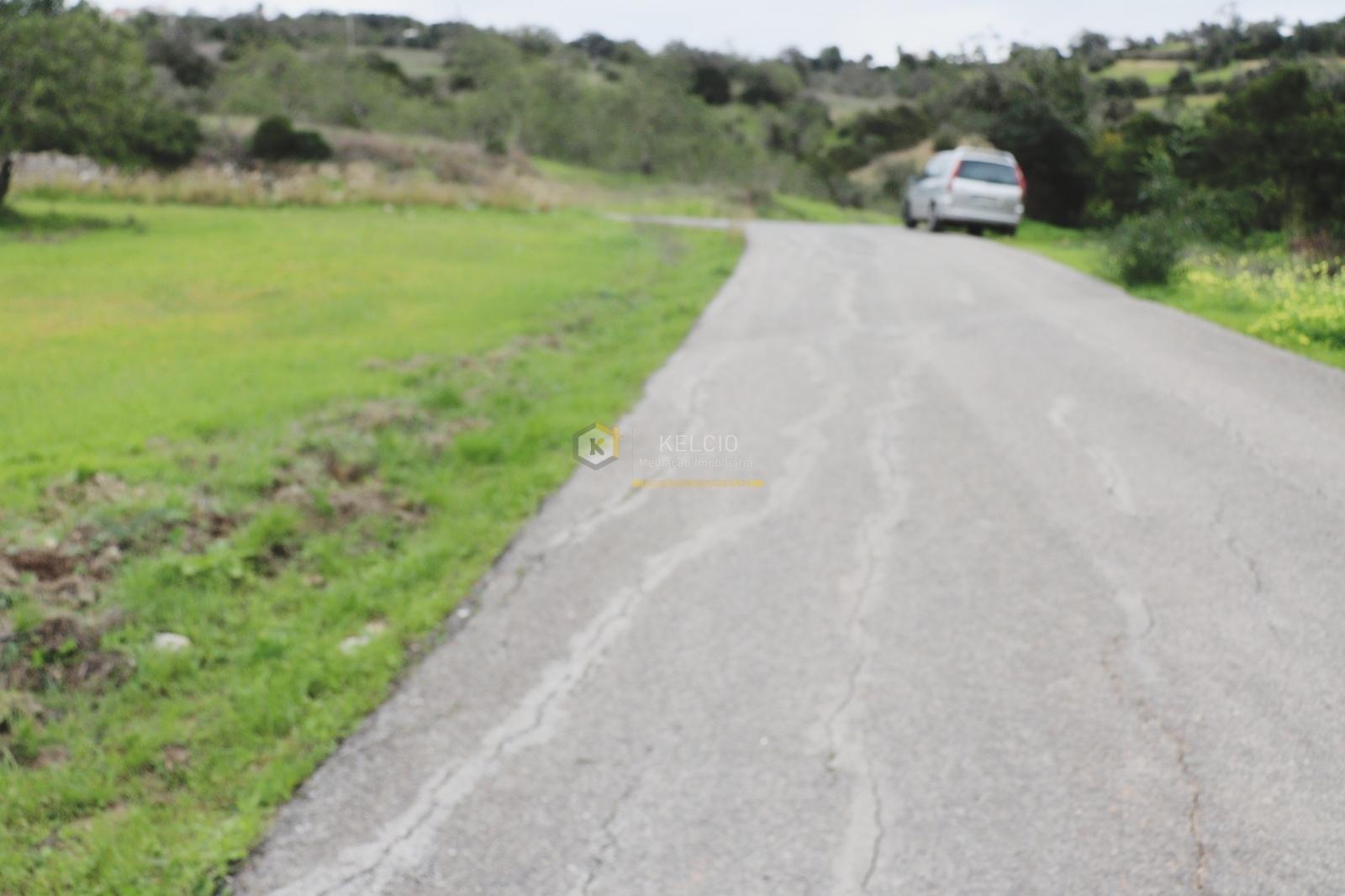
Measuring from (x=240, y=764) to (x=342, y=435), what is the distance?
12.1 ft

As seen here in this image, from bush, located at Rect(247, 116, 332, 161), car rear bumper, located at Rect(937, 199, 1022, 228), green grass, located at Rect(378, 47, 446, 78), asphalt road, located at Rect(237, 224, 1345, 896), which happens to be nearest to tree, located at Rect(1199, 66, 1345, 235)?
car rear bumper, located at Rect(937, 199, 1022, 228)

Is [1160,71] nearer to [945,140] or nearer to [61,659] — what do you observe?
[945,140]

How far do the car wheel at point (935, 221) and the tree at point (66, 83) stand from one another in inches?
619

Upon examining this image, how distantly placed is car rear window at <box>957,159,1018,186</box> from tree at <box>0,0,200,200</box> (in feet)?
52.4

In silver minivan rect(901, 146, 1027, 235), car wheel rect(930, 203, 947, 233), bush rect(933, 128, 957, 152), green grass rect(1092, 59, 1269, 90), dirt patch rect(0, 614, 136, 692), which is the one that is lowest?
dirt patch rect(0, 614, 136, 692)

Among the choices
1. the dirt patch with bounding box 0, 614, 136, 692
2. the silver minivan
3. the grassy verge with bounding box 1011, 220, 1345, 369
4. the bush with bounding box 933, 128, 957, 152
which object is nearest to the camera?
the dirt patch with bounding box 0, 614, 136, 692

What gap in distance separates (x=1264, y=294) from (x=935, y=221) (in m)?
11.3

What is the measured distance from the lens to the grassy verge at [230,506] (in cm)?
333

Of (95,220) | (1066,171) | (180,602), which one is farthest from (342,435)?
(1066,171)

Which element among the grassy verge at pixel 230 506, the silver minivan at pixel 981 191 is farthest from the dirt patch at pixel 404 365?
the silver minivan at pixel 981 191

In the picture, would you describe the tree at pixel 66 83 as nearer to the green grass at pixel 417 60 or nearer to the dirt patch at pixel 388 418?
the dirt patch at pixel 388 418

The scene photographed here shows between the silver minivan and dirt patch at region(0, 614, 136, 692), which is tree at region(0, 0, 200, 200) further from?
the silver minivan

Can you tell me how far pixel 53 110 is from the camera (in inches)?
650

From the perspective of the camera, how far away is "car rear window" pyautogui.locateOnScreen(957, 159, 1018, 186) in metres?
20.4
